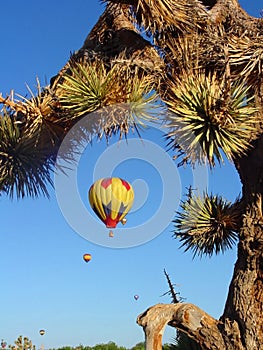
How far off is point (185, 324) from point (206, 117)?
2.36 m

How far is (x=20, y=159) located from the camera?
7.50 m

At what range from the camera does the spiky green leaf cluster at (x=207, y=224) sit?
7742 millimetres

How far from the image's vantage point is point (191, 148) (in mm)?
6785

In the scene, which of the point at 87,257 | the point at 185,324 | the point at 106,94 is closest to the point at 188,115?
the point at 106,94

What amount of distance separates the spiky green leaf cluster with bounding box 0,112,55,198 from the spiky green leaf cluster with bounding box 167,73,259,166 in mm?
1766

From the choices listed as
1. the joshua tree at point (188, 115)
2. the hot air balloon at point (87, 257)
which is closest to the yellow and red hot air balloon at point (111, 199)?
the joshua tree at point (188, 115)

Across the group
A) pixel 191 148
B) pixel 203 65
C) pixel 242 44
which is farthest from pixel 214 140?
pixel 242 44

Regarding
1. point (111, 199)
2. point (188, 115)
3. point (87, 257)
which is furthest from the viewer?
point (87, 257)

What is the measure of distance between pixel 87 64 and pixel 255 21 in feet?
8.55

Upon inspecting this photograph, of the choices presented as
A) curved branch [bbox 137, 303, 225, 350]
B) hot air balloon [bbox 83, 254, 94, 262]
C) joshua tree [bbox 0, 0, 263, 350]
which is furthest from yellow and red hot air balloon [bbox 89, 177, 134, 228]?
hot air balloon [bbox 83, 254, 94, 262]

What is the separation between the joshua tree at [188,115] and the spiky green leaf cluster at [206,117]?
0.5 inches

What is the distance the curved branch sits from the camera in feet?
22.1

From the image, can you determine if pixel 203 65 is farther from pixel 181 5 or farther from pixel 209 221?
pixel 209 221

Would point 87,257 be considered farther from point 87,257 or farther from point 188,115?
point 188,115
